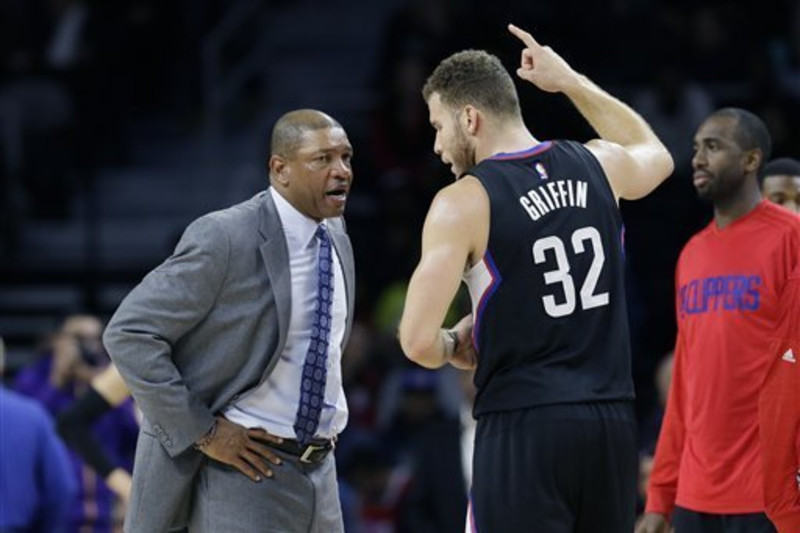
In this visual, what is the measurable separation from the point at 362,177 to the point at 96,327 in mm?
3591

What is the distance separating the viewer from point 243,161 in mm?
14820

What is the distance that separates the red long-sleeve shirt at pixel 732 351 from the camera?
20.2 ft

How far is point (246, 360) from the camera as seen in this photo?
5766 millimetres

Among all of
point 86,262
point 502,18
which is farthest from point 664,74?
point 86,262

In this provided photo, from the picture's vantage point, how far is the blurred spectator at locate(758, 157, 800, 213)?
657cm

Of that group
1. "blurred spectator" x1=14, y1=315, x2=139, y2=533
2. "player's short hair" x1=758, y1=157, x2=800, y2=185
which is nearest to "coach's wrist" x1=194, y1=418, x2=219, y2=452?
"player's short hair" x1=758, y1=157, x2=800, y2=185

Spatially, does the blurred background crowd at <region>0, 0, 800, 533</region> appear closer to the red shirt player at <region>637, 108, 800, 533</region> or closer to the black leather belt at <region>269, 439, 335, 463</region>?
the red shirt player at <region>637, 108, 800, 533</region>

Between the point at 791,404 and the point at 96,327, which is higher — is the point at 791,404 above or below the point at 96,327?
above

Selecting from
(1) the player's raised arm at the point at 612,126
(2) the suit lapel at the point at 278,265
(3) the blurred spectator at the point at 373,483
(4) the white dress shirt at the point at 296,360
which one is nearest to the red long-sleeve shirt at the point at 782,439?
(1) the player's raised arm at the point at 612,126

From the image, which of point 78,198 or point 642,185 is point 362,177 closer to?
point 78,198

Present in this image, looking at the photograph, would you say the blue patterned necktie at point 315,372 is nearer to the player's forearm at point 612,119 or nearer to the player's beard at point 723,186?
the player's forearm at point 612,119

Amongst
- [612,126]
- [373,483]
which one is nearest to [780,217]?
[612,126]

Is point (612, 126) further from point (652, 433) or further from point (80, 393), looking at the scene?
point (80, 393)

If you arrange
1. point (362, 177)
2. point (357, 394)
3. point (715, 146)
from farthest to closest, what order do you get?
point (362, 177), point (357, 394), point (715, 146)
